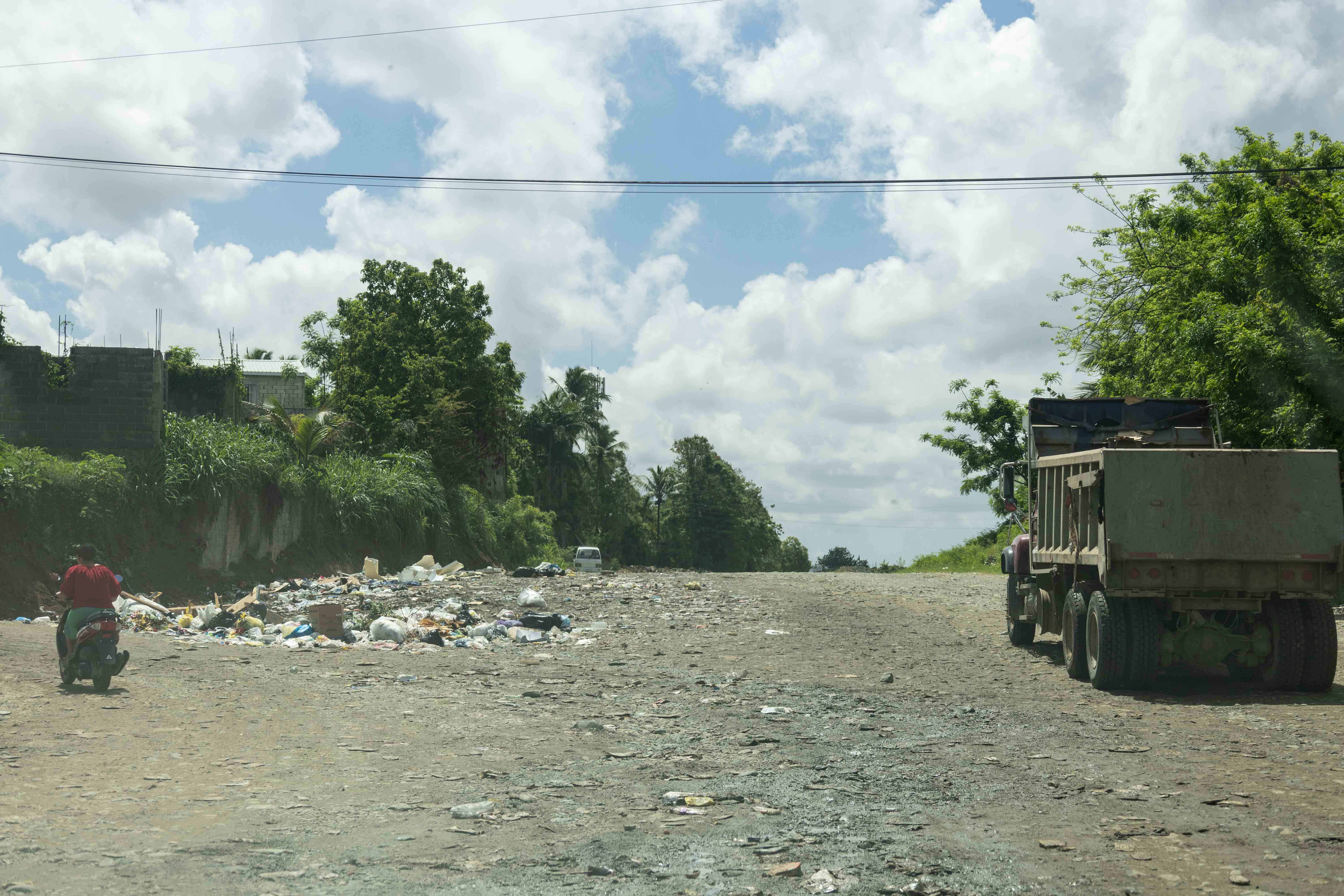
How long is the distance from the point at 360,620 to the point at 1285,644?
11.8m

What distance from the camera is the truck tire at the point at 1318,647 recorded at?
9398 mm

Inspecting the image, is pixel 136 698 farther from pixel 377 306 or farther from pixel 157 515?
pixel 377 306

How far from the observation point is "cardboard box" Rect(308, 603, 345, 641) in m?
14.4

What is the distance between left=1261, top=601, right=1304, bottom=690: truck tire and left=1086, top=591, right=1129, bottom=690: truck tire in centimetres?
130

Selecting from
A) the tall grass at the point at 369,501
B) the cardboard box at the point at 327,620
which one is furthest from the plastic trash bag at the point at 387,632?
the tall grass at the point at 369,501

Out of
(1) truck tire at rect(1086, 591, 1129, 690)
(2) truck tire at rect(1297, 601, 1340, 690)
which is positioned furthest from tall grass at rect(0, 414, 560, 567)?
(2) truck tire at rect(1297, 601, 1340, 690)

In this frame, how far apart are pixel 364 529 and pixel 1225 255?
19.4 m

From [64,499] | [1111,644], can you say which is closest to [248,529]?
[64,499]

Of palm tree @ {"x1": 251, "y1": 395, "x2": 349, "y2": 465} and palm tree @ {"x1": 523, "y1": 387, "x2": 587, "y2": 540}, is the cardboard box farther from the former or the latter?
palm tree @ {"x1": 523, "y1": 387, "x2": 587, "y2": 540}

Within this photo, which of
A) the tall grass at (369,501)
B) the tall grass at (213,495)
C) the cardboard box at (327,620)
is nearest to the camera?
the cardboard box at (327,620)

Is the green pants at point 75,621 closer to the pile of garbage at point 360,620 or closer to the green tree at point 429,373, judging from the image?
the pile of garbage at point 360,620

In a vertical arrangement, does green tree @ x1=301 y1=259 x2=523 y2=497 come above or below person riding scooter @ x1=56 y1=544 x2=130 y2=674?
above

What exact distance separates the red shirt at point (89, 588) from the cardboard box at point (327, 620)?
5.30m

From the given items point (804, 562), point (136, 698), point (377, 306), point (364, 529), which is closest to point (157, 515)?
point (364, 529)
